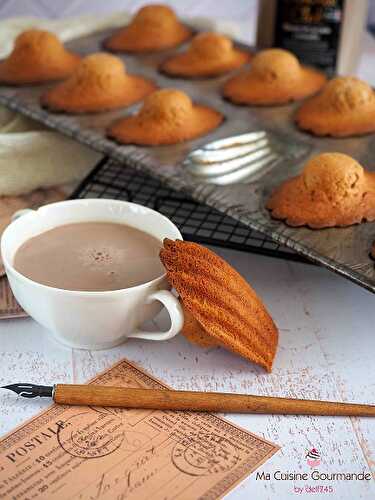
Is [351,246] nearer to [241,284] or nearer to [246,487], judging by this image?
[241,284]

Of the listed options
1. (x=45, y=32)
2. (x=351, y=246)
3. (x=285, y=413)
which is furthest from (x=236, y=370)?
(x=45, y=32)

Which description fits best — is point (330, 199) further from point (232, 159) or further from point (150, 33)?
point (150, 33)

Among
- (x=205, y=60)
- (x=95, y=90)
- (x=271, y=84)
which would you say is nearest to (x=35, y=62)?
(x=95, y=90)

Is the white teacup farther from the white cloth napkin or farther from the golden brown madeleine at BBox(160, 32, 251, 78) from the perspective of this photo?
the golden brown madeleine at BBox(160, 32, 251, 78)

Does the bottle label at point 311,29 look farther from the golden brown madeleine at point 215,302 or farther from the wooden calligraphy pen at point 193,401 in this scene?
the wooden calligraphy pen at point 193,401

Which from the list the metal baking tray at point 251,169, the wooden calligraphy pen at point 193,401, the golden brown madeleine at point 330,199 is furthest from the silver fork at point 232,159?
the wooden calligraphy pen at point 193,401
